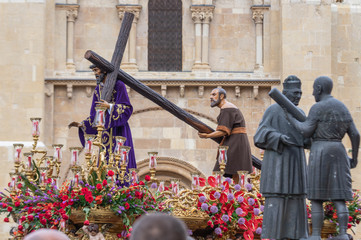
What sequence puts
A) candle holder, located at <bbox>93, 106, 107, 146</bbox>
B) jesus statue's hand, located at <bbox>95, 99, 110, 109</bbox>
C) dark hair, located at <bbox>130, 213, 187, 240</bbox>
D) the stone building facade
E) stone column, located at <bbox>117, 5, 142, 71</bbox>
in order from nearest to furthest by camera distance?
dark hair, located at <bbox>130, 213, 187, 240</bbox> < candle holder, located at <bbox>93, 106, 107, 146</bbox> < jesus statue's hand, located at <bbox>95, 99, 110, 109</bbox> < the stone building facade < stone column, located at <bbox>117, 5, 142, 71</bbox>

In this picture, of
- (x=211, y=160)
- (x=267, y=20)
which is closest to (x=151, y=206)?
(x=211, y=160)

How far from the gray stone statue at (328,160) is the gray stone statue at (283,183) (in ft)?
1.61

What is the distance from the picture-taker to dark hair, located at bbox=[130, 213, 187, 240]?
5.88 metres

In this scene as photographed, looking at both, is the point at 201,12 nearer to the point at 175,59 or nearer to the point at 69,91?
the point at 175,59

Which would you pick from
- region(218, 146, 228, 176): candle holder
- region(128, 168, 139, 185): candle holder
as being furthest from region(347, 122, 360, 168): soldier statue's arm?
region(128, 168, 139, 185): candle holder

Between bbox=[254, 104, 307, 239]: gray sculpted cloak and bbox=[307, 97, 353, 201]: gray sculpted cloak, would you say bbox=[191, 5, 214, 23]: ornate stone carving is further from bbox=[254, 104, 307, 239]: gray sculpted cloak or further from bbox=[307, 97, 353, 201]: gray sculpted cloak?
bbox=[307, 97, 353, 201]: gray sculpted cloak

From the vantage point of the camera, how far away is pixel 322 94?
34.0 ft

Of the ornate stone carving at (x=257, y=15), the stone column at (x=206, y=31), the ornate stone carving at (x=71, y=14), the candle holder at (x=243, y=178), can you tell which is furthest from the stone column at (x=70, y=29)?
the candle holder at (x=243, y=178)

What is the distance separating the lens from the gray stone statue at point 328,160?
33.1 ft

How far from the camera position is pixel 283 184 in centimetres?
1070

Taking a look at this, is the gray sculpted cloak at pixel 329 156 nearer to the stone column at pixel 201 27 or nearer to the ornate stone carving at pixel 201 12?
the stone column at pixel 201 27

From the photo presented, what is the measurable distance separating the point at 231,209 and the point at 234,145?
1.54 m

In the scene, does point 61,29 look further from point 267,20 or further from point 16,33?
point 267,20

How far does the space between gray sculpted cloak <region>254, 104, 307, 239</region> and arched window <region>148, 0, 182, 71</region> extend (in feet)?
44.0
